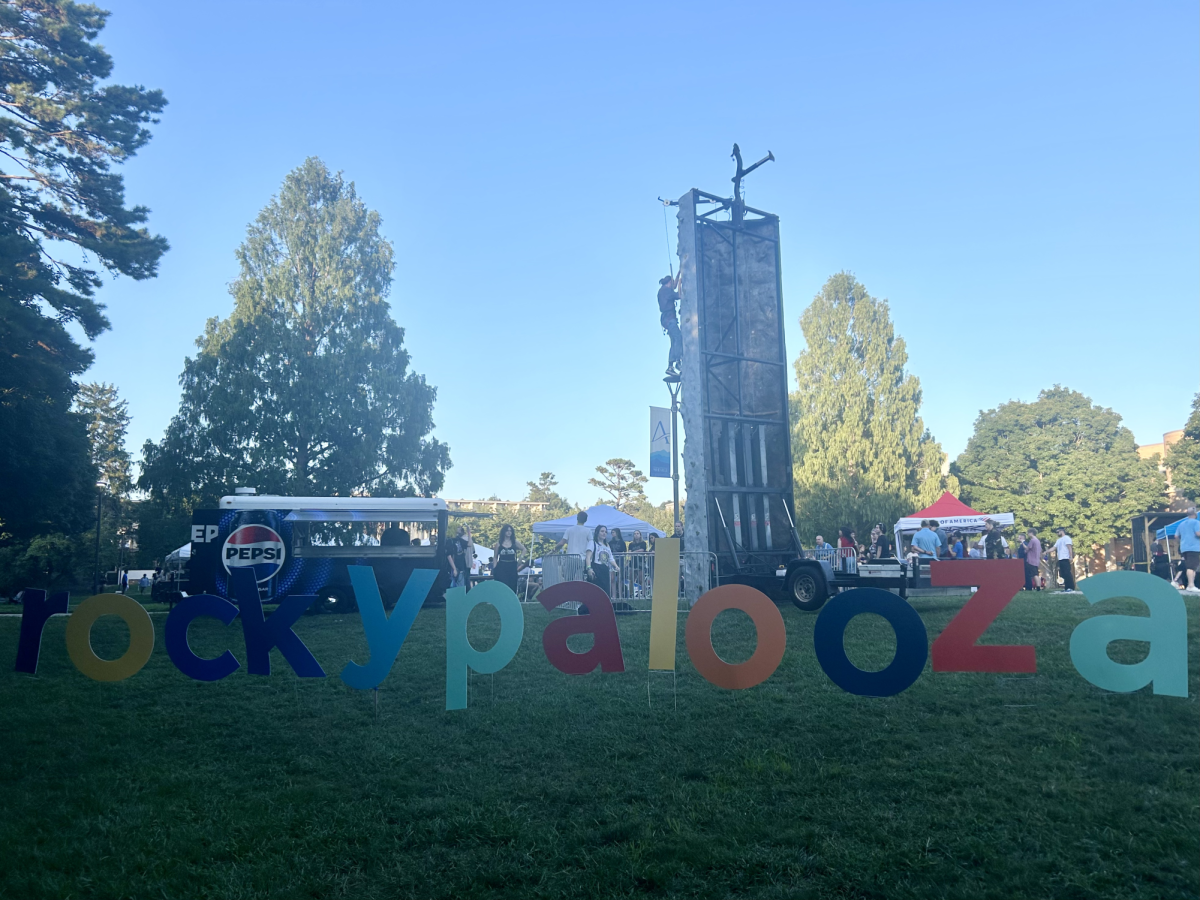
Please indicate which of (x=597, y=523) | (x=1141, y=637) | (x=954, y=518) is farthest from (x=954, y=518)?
(x=1141, y=637)

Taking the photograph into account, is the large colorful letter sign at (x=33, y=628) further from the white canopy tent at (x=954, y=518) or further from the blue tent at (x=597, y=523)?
the white canopy tent at (x=954, y=518)

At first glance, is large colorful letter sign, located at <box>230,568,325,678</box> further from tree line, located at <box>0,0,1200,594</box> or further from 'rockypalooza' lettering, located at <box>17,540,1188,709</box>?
tree line, located at <box>0,0,1200,594</box>

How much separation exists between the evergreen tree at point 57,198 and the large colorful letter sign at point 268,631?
39.8 feet

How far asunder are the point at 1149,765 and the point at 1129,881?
1.78m

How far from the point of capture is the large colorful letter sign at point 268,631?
6578 millimetres

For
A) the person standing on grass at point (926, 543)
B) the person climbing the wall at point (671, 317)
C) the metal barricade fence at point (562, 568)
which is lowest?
the metal barricade fence at point (562, 568)

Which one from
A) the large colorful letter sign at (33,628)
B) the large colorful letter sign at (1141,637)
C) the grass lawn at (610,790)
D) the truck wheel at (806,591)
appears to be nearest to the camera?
the grass lawn at (610,790)

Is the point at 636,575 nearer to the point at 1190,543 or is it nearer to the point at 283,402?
the point at 1190,543

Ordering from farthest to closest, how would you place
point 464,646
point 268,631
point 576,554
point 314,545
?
point 314,545 → point 576,554 → point 268,631 → point 464,646

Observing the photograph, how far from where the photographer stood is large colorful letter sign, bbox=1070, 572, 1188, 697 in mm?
5344

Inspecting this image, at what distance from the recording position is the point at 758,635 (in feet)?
20.2

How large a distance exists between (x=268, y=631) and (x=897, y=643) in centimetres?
491

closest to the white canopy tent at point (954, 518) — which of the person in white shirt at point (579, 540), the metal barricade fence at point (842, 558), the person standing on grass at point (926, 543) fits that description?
the person standing on grass at point (926, 543)

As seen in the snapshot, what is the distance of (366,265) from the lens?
1261 inches
